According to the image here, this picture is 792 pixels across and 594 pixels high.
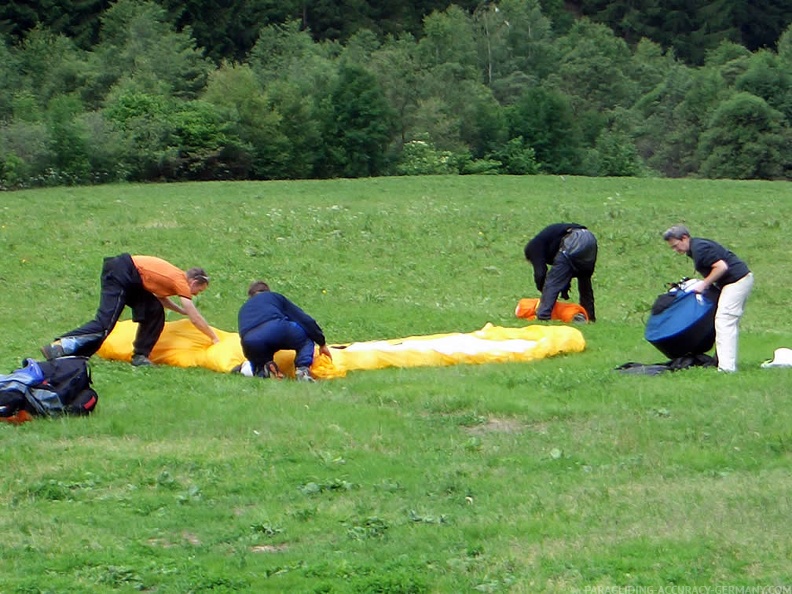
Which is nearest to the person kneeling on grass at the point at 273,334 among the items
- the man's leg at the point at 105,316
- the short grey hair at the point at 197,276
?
the short grey hair at the point at 197,276

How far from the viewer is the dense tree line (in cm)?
4719

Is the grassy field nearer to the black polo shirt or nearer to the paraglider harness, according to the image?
the paraglider harness

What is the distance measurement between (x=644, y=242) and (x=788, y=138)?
4358 centimetres

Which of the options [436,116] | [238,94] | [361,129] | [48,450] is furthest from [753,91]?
[48,450]

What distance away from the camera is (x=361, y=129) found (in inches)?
2397

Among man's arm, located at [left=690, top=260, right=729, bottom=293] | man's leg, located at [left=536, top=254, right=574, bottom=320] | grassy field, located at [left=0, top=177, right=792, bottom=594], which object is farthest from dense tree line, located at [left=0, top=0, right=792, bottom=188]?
man's arm, located at [left=690, top=260, right=729, bottom=293]

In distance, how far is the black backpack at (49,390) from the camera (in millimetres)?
11953

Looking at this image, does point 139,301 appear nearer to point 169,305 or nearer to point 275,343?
point 169,305

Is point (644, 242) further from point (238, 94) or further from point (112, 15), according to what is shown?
point (112, 15)

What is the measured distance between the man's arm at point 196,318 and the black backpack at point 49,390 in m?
2.61

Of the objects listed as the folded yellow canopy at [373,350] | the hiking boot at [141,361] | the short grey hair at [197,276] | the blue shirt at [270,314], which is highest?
the short grey hair at [197,276]

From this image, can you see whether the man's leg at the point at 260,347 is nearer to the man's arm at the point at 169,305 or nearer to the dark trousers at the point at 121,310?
the man's arm at the point at 169,305

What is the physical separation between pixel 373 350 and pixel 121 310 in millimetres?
2884

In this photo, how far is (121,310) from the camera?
14.9 meters
